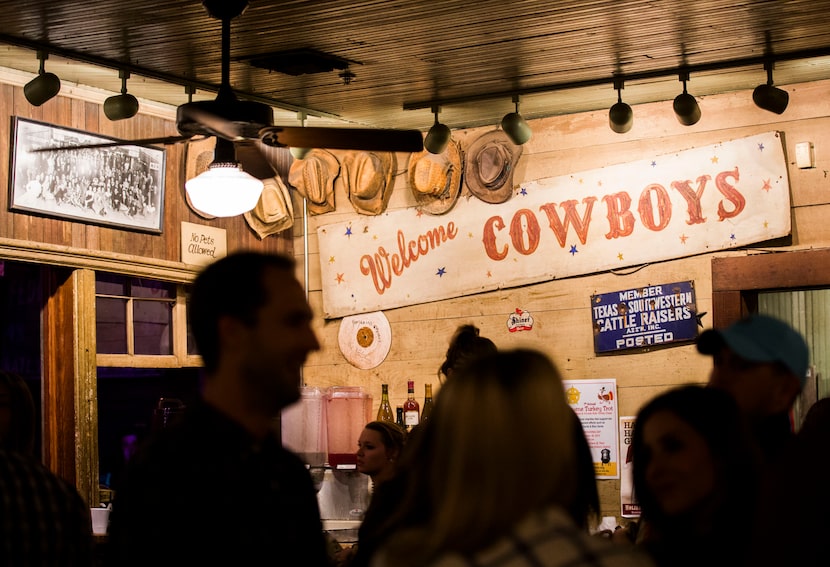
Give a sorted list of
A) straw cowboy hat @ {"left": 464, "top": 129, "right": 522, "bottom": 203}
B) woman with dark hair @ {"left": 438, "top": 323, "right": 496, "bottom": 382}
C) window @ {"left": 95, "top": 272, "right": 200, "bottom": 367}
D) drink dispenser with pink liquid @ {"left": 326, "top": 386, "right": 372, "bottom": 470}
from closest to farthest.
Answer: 1. woman with dark hair @ {"left": 438, "top": 323, "right": 496, "bottom": 382}
2. window @ {"left": 95, "top": 272, "right": 200, "bottom": 367}
3. straw cowboy hat @ {"left": 464, "top": 129, "right": 522, "bottom": 203}
4. drink dispenser with pink liquid @ {"left": 326, "top": 386, "right": 372, "bottom": 470}

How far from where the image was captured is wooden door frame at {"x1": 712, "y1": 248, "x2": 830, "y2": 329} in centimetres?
532

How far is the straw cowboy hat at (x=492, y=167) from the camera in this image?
20.2 feet

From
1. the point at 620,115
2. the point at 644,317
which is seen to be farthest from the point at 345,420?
the point at 620,115

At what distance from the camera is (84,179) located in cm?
539

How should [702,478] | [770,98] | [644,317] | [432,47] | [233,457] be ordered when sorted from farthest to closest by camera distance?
[644,317] → [770,98] → [432,47] → [702,478] → [233,457]

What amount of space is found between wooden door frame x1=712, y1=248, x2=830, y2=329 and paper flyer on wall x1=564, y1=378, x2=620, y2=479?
2.35 feet

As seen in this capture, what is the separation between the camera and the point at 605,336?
5.88 metres

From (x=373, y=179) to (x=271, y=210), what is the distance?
0.67 meters

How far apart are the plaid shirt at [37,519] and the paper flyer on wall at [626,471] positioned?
3.75 m

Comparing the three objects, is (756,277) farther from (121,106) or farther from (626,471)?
(121,106)

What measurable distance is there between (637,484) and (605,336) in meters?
3.67

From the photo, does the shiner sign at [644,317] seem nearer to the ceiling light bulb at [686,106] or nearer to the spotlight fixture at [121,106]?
the ceiling light bulb at [686,106]

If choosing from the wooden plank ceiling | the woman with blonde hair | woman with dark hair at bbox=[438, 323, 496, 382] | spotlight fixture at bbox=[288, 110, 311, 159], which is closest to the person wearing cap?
the woman with blonde hair

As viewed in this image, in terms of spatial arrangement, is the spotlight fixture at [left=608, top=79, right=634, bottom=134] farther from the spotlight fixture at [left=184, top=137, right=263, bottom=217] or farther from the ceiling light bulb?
the spotlight fixture at [left=184, top=137, right=263, bottom=217]
